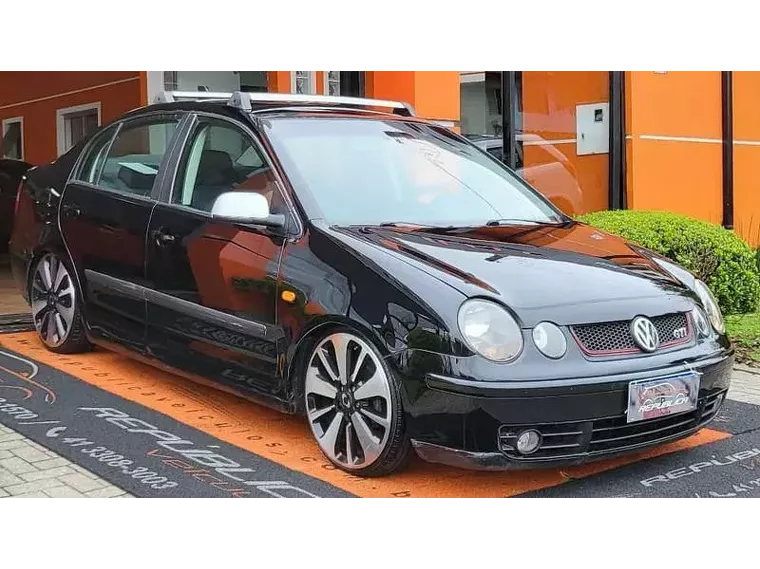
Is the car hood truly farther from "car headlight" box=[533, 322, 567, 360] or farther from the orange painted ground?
the orange painted ground

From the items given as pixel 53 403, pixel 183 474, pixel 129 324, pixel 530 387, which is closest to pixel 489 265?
pixel 530 387

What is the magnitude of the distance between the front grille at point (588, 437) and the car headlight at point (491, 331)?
277mm

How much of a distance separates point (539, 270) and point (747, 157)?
8.52m

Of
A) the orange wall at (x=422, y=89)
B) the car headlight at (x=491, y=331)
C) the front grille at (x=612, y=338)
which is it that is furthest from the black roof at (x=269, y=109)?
the orange wall at (x=422, y=89)

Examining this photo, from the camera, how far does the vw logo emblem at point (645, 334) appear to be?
12.4ft

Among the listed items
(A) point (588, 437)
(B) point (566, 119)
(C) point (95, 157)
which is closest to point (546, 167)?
(B) point (566, 119)

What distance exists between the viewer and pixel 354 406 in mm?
3887

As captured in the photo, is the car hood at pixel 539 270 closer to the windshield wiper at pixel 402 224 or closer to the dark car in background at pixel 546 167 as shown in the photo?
the windshield wiper at pixel 402 224

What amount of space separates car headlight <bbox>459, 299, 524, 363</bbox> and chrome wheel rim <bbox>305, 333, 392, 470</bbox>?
39cm

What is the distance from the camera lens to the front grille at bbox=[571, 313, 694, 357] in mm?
3668

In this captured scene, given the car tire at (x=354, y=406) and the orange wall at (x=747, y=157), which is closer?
the car tire at (x=354, y=406)

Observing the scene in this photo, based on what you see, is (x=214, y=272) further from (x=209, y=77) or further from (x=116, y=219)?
(x=209, y=77)

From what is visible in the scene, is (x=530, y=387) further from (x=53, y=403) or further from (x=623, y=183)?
(x=623, y=183)

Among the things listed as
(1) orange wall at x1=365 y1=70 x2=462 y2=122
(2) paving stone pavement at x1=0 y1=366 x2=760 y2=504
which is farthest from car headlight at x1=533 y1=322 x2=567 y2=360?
(1) orange wall at x1=365 y1=70 x2=462 y2=122
